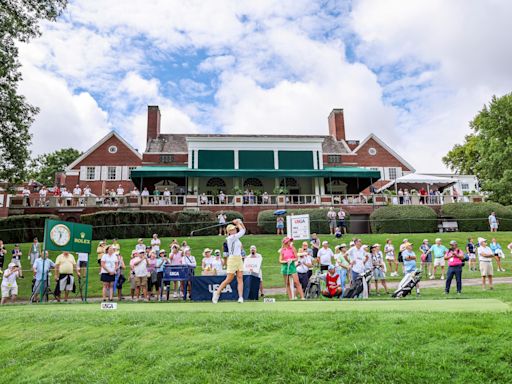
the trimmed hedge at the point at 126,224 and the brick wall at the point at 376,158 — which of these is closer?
the trimmed hedge at the point at 126,224

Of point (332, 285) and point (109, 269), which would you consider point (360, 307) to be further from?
point (109, 269)

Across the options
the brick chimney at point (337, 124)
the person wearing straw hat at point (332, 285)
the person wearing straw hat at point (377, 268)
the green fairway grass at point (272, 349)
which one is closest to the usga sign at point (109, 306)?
the green fairway grass at point (272, 349)

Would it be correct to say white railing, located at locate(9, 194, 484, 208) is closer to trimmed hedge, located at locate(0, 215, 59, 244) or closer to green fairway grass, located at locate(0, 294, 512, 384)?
trimmed hedge, located at locate(0, 215, 59, 244)

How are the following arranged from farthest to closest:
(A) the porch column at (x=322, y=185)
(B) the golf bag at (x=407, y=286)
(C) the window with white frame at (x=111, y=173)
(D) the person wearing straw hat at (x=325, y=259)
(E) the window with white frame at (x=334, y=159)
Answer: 1. (E) the window with white frame at (x=334, y=159)
2. (C) the window with white frame at (x=111, y=173)
3. (A) the porch column at (x=322, y=185)
4. (D) the person wearing straw hat at (x=325, y=259)
5. (B) the golf bag at (x=407, y=286)

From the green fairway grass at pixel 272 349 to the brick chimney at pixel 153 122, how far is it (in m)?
42.3

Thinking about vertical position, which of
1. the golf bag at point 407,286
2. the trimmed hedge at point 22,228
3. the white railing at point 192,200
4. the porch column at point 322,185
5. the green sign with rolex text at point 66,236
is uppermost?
the porch column at point 322,185

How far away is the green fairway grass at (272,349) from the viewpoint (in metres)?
5.26

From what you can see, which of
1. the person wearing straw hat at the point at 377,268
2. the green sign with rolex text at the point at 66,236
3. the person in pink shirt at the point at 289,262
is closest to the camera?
the person in pink shirt at the point at 289,262

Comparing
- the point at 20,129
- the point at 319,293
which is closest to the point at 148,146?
the point at 20,129

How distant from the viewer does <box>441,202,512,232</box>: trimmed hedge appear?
29625 mm

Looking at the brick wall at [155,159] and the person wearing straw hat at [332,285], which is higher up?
the brick wall at [155,159]

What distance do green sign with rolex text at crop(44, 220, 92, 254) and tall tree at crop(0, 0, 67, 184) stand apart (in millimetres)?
10125

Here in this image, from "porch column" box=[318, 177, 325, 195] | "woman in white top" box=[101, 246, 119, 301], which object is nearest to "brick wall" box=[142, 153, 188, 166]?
"porch column" box=[318, 177, 325, 195]

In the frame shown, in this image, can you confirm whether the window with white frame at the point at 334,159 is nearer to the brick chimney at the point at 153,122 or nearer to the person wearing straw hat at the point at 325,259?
the brick chimney at the point at 153,122
